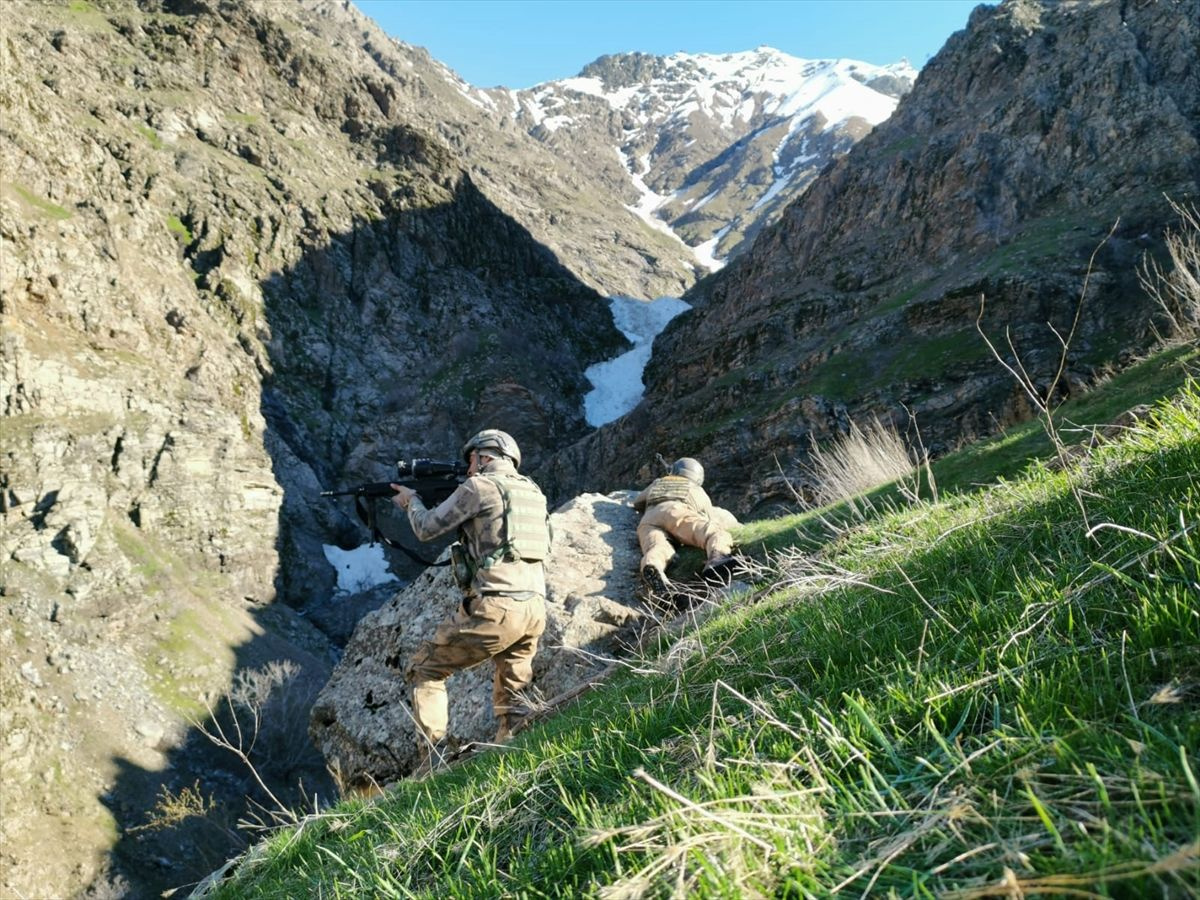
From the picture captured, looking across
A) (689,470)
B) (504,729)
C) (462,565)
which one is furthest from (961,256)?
(504,729)

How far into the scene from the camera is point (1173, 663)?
1686 mm

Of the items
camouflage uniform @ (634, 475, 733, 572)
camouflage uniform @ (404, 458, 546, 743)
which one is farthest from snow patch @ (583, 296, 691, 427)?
camouflage uniform @ (404, 458, 546, 743)

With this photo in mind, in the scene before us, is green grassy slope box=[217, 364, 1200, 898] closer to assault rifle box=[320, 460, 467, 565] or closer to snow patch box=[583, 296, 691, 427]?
assault rifle box=[320, 460, 467, 565]

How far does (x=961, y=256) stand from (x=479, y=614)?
41029 millimetres

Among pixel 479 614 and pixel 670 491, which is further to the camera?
pixel 670 491

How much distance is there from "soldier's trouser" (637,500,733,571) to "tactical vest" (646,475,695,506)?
15cm

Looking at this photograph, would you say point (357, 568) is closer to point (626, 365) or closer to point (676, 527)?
point (626, 365)

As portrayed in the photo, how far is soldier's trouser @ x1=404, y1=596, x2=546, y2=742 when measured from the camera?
6367 mm

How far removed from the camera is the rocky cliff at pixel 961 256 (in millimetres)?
29141

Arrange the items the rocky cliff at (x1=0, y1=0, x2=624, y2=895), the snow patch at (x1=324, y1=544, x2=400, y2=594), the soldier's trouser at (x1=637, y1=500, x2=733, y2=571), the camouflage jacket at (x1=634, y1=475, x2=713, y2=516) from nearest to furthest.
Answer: the soldier's trouser at (x1=637, y1=500, x2=733, y2=571) → the camouflage jacket at (x1=634, y1=475, x2=713, y2=516) → the rocky cliff at (x1=0, y1=0, x2=624, y2=895) → the snow patch at (x1=324, y1=544, x2=400, y2=594)

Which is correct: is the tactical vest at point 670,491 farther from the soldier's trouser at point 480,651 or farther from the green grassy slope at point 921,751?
the green grassy slope at point 921,751

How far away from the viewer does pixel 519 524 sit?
645 centimetres

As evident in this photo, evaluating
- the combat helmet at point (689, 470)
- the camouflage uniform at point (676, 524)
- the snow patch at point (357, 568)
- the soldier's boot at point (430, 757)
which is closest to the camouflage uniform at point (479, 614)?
the soldier's boot at point (430, 757)

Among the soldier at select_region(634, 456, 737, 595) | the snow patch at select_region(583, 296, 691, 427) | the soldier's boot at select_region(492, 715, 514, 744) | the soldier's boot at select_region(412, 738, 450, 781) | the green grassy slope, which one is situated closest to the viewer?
the green grassy slope
